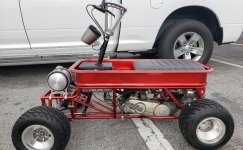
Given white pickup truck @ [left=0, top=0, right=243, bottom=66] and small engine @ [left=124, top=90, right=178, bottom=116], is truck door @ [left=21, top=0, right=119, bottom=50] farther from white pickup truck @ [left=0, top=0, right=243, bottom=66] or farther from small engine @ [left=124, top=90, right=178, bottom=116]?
small engine @ [left=124, top=90, right=178, bottom=116]

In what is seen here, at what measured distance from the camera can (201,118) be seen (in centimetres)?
246

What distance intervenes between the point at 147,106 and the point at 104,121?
1.89 ft

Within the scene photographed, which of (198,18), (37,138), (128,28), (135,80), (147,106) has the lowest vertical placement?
(37,138)

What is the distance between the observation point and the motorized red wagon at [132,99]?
2.39 m

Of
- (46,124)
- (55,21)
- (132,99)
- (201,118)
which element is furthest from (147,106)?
(55,21)

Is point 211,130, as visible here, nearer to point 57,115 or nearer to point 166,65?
point 166,65

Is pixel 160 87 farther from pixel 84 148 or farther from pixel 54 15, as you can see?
pixel 54 15

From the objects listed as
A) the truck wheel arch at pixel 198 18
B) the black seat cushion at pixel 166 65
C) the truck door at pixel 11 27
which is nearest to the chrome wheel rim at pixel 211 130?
the black seat cushion at pixel 166 65

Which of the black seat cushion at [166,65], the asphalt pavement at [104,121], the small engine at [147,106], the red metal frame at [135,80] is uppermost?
the black seat cushion at [166,65]

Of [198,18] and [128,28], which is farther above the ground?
[198,18]

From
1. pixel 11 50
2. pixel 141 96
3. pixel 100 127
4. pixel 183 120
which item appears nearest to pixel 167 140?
pixel 183 120

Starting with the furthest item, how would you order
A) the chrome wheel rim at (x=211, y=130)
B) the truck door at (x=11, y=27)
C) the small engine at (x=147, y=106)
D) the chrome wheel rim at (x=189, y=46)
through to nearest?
the chrome wheel rim at (x=189, y=46) < the truck door at (x=11, y=27) < the small engine at (x=147, y=106) < the chrome wheel rim at (x=211, y=130)

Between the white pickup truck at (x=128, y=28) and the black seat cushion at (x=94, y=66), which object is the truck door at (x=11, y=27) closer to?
the white pickup truck at (x=128, y=28)

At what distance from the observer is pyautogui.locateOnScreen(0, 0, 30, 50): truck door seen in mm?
3969
